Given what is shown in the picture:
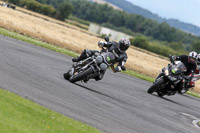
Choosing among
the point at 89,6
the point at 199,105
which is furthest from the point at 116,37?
the point at 89,6

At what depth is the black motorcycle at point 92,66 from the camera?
13484mm

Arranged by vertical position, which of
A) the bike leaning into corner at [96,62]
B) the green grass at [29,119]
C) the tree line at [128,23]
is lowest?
the tree line at [128,23]

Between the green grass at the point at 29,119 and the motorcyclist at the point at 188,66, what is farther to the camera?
the motorcyclist at the point at 188,66

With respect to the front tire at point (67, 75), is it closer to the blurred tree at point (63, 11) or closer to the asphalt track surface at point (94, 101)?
the asphalt track surface at point (94, 101)

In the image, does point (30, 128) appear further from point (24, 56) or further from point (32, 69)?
point (24, 56)

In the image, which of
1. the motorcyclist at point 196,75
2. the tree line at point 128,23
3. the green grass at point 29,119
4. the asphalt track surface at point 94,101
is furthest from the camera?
the tree line at point 128,23

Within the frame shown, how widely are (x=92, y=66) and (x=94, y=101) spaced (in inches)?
70.5

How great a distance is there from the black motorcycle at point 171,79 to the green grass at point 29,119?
8.73m

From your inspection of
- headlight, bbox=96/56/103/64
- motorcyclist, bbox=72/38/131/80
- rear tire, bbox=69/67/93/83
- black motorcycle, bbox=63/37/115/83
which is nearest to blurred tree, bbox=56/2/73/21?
motorcyclist, bbox=72/38/131/80

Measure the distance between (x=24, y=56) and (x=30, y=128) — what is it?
10.5 m

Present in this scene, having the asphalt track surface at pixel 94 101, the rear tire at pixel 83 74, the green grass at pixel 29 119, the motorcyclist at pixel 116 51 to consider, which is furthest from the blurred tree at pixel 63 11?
the green grass at pixel 29 119

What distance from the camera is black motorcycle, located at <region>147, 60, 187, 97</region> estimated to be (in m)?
16.9

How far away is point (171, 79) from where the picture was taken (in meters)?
16.8

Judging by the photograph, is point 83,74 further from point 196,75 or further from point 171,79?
point 196,75
